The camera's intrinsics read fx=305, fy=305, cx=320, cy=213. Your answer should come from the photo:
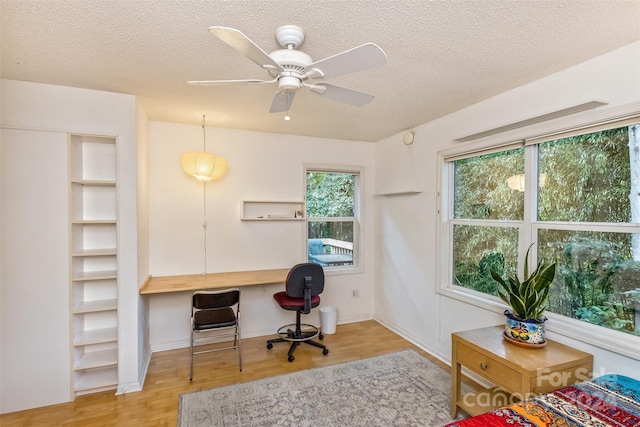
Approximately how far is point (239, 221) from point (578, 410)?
3.18m

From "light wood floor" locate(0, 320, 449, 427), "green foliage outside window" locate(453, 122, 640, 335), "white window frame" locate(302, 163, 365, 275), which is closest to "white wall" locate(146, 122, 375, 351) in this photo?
"white window frame" locate(302, 163, 365, 275)

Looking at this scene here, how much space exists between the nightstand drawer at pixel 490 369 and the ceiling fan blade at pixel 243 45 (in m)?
2.12

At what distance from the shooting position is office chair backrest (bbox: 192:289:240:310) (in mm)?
2725

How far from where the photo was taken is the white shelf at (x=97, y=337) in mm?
2414

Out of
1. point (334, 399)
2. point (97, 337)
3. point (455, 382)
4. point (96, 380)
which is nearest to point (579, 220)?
point (455, 382)

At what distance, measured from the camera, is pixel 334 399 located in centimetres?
242

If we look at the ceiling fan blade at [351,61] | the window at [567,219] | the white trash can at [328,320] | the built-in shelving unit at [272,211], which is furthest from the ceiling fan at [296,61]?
the white trash can at [328,320]

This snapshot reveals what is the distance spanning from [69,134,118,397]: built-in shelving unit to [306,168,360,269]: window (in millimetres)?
2161

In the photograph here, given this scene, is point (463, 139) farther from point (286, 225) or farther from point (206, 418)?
point (206, 418)

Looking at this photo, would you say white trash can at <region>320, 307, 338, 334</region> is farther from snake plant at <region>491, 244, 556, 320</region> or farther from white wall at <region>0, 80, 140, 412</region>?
white wall at <region>0, 80, 140, 412</region>

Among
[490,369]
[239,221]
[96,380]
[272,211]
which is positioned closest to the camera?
[490,369]

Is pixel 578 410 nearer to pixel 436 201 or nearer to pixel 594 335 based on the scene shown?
pixel 594 335

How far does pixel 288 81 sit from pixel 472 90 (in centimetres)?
165

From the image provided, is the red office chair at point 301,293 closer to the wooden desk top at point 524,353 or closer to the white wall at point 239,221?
the white wall at point 239,221
